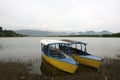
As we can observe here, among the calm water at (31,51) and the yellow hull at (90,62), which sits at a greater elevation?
the yellow hull at (90,62)

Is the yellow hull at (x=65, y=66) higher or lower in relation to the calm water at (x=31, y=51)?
higher

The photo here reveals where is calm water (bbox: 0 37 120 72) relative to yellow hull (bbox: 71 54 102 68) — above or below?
below

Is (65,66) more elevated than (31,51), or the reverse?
(65,66)

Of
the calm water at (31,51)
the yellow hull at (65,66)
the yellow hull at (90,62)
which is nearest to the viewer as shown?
the yellow hull at (65,66)

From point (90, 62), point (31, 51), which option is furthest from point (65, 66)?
point (31, 51)

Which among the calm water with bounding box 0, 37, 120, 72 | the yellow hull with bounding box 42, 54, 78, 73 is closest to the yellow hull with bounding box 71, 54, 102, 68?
the yellow hull with bounding box 42, 54, 78, 73

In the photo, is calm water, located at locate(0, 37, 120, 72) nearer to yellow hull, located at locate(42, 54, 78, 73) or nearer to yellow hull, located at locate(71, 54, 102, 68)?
yellow hull, located at locate(42, 54, 78, 73)

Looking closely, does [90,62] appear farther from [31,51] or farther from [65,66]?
[31,51]

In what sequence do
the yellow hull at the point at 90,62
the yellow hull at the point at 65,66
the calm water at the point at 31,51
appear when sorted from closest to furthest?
the yellow hull at the point at 65,66, the yellow hull at the point at 90,62, the calm water at the point at 31,51

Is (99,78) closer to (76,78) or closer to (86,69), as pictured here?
(76,78)

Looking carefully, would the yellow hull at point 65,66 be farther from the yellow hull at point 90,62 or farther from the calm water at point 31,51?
the yellow hull at point 90,62

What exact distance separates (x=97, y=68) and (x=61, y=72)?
Result: 164 inches

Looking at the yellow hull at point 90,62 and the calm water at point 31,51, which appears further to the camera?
the calm water at point 31,51

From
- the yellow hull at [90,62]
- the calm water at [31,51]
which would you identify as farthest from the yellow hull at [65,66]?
A: the yellow hull at [90,62]
